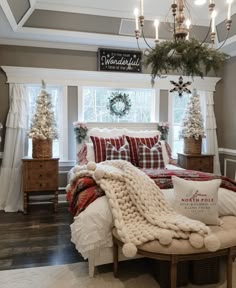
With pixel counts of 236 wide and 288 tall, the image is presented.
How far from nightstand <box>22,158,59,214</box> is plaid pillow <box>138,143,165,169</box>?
4.27 feet

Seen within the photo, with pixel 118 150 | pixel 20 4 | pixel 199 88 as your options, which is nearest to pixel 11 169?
pixel 118 150

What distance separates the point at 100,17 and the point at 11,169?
2.78 m

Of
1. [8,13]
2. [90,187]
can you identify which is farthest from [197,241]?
[8,13]

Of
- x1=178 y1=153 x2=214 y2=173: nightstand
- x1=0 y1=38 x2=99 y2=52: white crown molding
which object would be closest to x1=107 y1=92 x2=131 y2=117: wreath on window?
x1=0 y1=38 x2=99 y2=52: white crown molding

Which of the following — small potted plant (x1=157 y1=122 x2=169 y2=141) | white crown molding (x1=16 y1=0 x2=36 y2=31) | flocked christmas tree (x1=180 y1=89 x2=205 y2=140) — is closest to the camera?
white crown molding (x1=16 y1=0 x2=36 y2=31)

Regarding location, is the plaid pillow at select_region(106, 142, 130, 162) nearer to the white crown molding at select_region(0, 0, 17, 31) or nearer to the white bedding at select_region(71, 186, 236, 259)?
the white bedding at select_region(71, 186, 236, 259)

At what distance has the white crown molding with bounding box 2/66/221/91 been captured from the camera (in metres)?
4.62

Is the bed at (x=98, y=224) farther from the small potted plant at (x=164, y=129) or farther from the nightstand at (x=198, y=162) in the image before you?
the small potted plant at (x=164, y=129)

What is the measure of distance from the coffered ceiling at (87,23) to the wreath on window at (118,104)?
0.90 metres

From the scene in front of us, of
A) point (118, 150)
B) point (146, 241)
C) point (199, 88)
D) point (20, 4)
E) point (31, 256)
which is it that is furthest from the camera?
point (199, 88)

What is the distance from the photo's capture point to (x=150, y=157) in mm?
4145

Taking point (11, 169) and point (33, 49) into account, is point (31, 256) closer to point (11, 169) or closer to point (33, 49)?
point (11, 169)

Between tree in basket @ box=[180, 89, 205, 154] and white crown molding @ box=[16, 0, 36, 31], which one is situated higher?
white crown molding @ box=[16, 0, 36, 31]

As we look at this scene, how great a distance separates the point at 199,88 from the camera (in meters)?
5.39
